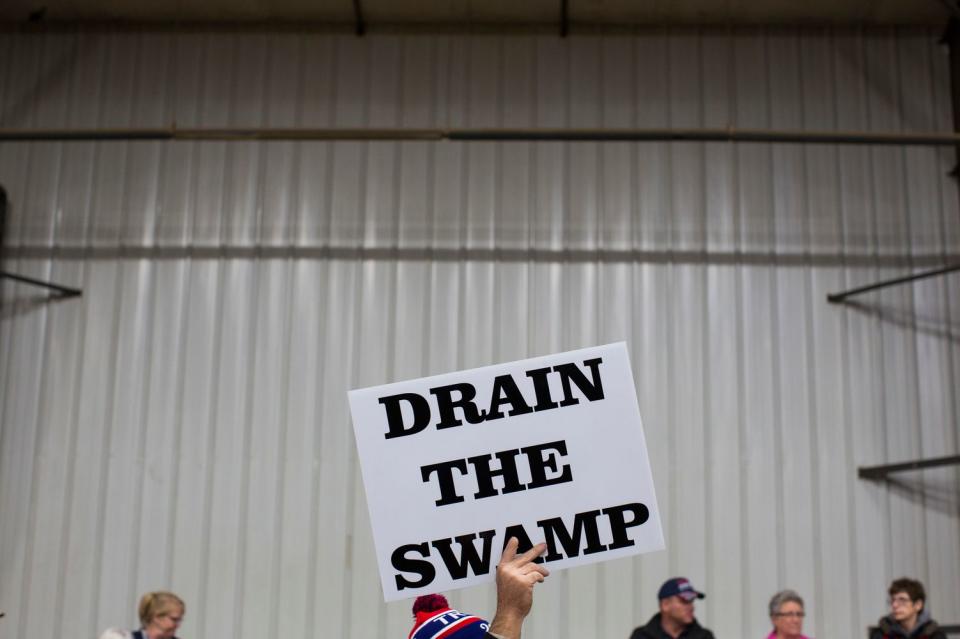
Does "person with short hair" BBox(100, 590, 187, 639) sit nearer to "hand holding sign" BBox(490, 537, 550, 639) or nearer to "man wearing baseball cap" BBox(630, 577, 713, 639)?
"man wearing baseball cap" BBox(630, 577, 713, 639)

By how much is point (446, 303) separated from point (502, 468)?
6.67 metres

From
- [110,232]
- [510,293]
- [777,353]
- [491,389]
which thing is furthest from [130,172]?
[491,389]

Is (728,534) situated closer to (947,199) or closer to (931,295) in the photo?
(931,295)

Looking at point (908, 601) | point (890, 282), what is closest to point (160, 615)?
point (908, 601)

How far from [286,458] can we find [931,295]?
600 centimetres

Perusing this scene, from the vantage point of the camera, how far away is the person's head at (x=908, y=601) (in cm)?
718

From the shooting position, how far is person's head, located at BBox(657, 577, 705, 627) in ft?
24.4

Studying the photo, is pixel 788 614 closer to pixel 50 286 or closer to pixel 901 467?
pixel 901 467

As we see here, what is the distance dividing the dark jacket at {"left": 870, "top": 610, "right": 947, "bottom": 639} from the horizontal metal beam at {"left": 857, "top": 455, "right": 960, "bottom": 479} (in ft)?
6.64

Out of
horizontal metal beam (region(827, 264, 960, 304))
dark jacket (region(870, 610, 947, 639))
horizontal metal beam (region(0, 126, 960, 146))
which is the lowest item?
dark jacket (region(870, 610, 947, 639))

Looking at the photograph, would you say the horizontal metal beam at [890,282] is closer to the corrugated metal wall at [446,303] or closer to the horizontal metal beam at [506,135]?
the corrugated metal wall at [446,303]

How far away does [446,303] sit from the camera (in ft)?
32.2

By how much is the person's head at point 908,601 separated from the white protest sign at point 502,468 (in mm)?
4754

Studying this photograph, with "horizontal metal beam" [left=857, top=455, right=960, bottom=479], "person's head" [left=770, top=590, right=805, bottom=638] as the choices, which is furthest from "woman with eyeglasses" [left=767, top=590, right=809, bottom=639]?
"horizontal metal beam" [left=857, top=455, right=960, bottom=479]
